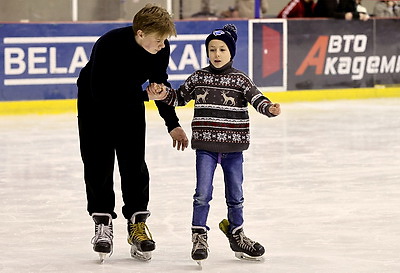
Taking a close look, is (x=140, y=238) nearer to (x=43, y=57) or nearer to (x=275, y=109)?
(x=275, y=109)

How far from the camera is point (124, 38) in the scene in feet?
15.1

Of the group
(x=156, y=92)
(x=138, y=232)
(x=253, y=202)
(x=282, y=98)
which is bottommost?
(x=282, y=98)

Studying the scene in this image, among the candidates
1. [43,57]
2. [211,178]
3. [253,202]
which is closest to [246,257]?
[211,178]

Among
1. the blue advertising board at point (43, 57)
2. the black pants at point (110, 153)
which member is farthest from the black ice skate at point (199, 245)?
the blue advertising board at point (43, 57)

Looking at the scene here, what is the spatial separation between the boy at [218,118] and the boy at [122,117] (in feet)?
0.39

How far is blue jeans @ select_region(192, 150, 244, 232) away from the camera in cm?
462

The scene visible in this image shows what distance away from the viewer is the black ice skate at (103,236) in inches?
183

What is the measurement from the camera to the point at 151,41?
4520 millimetres

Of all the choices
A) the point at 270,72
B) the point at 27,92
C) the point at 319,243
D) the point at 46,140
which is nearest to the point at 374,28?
the point at 270,72

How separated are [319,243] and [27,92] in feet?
22.1

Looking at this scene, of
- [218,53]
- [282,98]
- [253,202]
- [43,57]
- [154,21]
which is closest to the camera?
[154,21]

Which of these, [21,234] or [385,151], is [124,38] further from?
[385,151]

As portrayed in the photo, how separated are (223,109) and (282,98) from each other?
837cm

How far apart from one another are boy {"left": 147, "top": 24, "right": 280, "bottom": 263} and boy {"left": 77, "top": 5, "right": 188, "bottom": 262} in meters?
0.12
